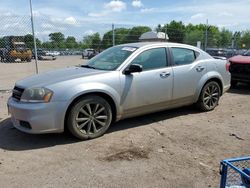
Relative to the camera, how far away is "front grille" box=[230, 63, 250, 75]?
905 centimetres

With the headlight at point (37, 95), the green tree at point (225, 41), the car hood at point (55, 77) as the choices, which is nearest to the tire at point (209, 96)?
the car hood at point (55, 77)

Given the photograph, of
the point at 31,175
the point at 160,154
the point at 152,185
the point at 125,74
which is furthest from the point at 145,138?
the point at 31,175

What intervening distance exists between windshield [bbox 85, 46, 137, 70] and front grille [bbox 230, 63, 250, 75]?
16.9ft

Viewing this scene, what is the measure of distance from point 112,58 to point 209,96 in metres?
2.46

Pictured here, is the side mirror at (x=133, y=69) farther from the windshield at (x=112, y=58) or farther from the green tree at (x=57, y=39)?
the green tree at (x=57, y=39)

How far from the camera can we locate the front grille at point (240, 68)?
9047 mm

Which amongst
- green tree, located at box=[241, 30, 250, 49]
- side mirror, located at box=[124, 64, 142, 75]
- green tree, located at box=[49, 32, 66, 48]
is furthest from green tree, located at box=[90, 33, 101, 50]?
green tree, located at box=[241, 30, 250, 49]

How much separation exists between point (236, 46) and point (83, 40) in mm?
12454

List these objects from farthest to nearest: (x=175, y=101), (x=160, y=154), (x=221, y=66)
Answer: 1. (x=221, y=66)
2. (x=175, y=101)
3. (x=160, y=154)

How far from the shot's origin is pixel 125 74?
16.4ft

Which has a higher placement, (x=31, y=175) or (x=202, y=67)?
(x=202, y=67)

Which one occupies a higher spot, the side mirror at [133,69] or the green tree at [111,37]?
the green tree at [111,37]

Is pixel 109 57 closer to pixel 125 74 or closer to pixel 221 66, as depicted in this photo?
pixel 125 74

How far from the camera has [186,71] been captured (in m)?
5.78
